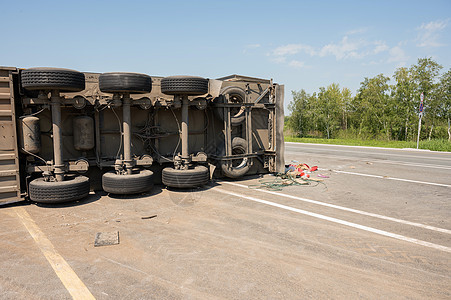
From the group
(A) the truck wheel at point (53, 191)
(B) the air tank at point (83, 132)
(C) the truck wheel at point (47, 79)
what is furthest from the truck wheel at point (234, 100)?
(A) the truck wheel at point (53, 191)

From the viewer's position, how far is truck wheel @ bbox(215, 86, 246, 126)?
9.37m

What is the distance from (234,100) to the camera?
10.1 m

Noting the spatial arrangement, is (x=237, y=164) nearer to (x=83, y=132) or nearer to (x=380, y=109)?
(x=83, y=132)

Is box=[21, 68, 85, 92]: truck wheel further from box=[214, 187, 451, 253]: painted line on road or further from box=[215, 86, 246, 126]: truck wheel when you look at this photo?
box=[214, 187, 451, 253]: painted line on road

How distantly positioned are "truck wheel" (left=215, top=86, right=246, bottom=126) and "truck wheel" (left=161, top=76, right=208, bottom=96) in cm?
152

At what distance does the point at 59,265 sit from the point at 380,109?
1476 inches

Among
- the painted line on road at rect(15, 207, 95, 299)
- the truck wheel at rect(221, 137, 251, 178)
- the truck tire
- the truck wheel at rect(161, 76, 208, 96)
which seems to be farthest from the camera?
the truck wheel at rect(221, 137, 251, 178)

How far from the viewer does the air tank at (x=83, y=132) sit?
299 inches

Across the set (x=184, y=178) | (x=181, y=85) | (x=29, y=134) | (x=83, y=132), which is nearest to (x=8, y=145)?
(x=29, y=134)

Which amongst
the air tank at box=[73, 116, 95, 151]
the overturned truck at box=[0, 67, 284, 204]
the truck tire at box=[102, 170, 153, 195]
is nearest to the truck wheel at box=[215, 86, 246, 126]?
the overturned truck at box=[0, 67, 284, 204]

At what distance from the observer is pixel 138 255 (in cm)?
418

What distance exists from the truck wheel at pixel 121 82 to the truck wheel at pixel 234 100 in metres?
2.80

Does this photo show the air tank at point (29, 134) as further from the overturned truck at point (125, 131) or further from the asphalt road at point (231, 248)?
the asphalt road at point (231, 248)

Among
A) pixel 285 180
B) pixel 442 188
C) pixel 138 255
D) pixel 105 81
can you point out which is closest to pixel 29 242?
pixel 138 255
